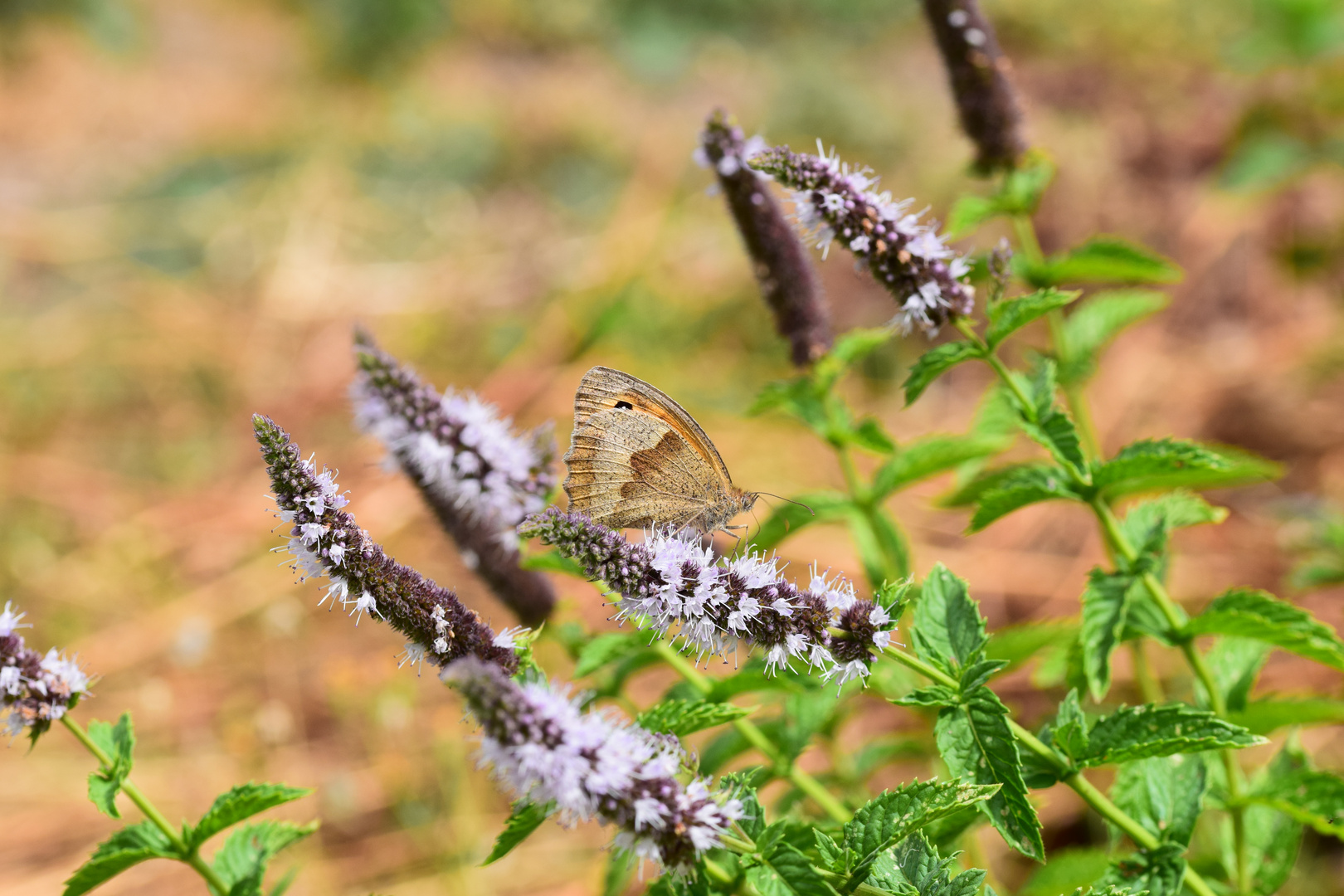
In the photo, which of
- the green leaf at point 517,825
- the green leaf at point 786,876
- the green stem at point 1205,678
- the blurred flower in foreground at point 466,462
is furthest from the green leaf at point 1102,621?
the blurred flower in foreground at point 466,462

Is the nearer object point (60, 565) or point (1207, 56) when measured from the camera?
point (60, 565)

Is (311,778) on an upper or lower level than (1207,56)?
lower

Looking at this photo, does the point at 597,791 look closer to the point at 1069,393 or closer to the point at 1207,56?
the point at 1069,393

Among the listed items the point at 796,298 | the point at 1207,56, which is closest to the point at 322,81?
the point at 1207,56

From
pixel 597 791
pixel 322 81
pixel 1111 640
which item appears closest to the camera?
pixel 597 791

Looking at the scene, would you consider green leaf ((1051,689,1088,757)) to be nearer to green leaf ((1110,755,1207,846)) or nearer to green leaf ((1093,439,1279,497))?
green leaf ((1110,755,1207,846))

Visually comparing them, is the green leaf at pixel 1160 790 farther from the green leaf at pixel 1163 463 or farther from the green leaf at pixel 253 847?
the green leaf at pixel 253 847

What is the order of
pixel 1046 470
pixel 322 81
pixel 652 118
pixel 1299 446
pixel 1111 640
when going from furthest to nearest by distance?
pixel 322 81 → pixel 652 118 → pixel 1299 446 → pixel 1046 470 → pixel 1111 640
